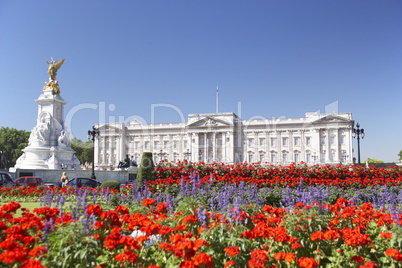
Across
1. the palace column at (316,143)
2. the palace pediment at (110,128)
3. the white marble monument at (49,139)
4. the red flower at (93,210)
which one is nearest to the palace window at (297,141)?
the palace column at (316,143)

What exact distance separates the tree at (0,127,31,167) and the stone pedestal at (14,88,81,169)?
138 feet

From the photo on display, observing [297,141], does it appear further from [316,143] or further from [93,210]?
[93,210]

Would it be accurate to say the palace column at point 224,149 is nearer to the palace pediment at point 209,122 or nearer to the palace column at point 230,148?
the palace column at point 230,148

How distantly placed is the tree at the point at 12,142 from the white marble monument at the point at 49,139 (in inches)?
1657

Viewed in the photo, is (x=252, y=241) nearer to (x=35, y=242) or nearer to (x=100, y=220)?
(x=100, y=220)

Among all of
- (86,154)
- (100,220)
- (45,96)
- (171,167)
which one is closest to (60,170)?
(45,96)

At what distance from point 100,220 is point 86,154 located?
3360 inches

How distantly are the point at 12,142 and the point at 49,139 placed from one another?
47592 millimetres

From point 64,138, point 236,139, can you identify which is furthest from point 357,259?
point 236,139

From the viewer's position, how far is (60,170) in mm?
25250

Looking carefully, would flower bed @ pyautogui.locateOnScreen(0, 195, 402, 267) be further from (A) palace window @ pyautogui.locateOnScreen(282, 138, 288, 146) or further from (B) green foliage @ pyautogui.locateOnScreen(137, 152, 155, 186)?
(A) palace window @ pyautogui.locateOnScreen(282, 138, 288, 146)

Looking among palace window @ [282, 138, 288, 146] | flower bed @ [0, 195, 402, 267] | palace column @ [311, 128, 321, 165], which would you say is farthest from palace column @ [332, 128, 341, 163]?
flower bed @ [0, 195, 402, 267]

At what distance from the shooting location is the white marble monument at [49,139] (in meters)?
26.7

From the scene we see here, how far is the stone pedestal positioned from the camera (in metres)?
26.6
